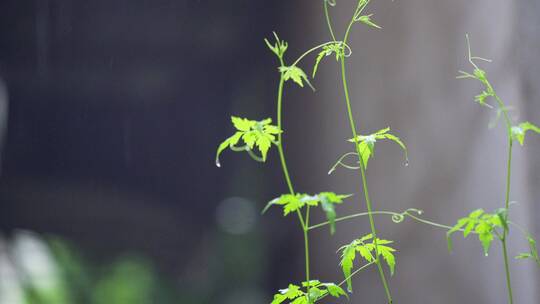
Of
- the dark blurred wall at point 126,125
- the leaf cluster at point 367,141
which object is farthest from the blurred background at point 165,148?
the leaf cluster at point 367,141

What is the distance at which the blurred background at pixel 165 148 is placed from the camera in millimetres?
2967

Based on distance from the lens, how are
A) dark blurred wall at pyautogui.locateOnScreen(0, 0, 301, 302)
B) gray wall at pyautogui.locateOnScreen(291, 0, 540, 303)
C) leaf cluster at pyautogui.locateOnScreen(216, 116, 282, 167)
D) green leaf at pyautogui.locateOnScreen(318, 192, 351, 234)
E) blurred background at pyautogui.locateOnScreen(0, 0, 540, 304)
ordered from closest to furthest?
1. green leaf at pyautogui.locateOnScreen(318, 192, 351, 234)
2. leaf cluster at pyautogui.locateOnScreen(216, 116, 282, 167)
3. gray wall at pyautogui.locateOnScreen(291, 0, 540, 303)
4. blurred background at pyautogui.locateOnScreen(0, 0, 540, 304)
5. dark blurred wall at pyautogui.locateOnScreen(0, 0, 301, 302)

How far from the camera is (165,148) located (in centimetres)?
321

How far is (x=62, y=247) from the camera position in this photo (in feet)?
10.0

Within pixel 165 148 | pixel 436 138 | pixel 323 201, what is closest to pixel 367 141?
pixel 323 201

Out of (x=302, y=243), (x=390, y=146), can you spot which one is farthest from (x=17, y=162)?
(x=390, y=146)

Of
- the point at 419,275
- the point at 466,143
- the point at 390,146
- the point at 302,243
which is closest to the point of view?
the point at 466,143

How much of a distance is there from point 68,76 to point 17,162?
→ 46 centimetres

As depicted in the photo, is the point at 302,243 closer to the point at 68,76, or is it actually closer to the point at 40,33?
the point at 68,76

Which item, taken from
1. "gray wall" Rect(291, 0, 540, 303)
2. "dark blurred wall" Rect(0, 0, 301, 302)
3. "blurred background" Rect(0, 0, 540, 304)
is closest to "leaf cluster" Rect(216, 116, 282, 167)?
"gray wall" Rect(291, 0, 540, 303)

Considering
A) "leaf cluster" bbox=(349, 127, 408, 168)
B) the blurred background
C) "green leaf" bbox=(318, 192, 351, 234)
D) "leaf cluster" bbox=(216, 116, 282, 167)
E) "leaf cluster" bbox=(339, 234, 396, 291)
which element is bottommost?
"leaf cluster" bbox=(339, 234, 396, 291)

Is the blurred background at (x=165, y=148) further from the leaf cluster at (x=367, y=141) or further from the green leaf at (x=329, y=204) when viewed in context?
the green leaf at (x=329, y=204)

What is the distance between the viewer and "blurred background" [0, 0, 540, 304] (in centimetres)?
297

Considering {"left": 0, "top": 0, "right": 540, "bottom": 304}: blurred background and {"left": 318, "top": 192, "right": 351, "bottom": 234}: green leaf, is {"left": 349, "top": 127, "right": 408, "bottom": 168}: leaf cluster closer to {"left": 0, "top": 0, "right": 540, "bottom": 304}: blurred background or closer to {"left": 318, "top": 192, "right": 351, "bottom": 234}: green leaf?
{"left": 318, "top": 192, "right": 351, "bottom": 234}: green leaf
